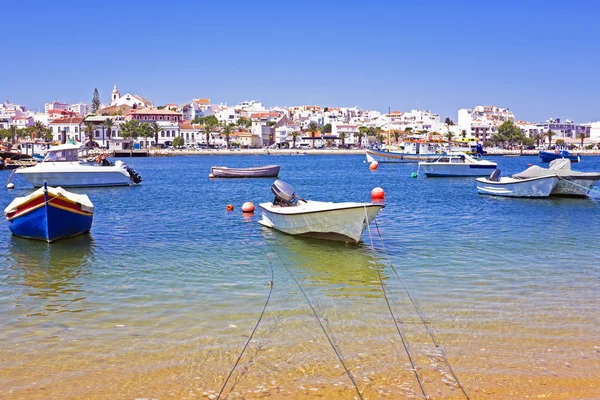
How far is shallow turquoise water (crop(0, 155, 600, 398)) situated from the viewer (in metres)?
7.93

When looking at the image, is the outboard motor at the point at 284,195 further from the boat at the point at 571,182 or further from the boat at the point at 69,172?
the boat at the point at 69,172

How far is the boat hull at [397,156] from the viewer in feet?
275

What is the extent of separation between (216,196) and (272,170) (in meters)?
20.0

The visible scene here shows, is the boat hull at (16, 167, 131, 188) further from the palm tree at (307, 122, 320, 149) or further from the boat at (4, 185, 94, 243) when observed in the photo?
the palm tree at (307, 122, 320, 149)

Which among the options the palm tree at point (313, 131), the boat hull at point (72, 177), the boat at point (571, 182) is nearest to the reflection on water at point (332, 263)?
the boat at point (571, 182)

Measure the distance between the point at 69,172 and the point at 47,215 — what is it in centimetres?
2376

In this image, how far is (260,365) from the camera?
7695 millimetres

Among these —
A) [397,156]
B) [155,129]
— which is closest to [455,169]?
[397,156]

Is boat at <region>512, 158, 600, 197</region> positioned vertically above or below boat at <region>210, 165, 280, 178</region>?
above

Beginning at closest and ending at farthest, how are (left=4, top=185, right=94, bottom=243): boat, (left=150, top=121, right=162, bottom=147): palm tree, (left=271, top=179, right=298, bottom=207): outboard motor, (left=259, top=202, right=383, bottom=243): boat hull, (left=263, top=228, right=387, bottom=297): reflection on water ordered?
(left=263, top=228, right=387, bottom=297): reflection on water
(left=259, top=202, right=383, bottom=243): boat hull
(left=4, top=185, right=94, bottom=243): boat
(left=271, top=179, right=298, bottom=207): outboard motor
(left=150, top=121, right=162, bottom=147): palm tree

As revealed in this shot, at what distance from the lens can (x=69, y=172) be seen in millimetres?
39500

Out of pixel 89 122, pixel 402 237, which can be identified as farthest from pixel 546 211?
pixel 89 122

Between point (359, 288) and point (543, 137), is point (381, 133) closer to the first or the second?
point (543, 137)

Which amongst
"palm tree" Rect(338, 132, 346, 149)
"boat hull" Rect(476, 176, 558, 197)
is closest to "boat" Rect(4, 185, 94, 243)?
"boat hull" Rect(476, 176, 558, 197)
